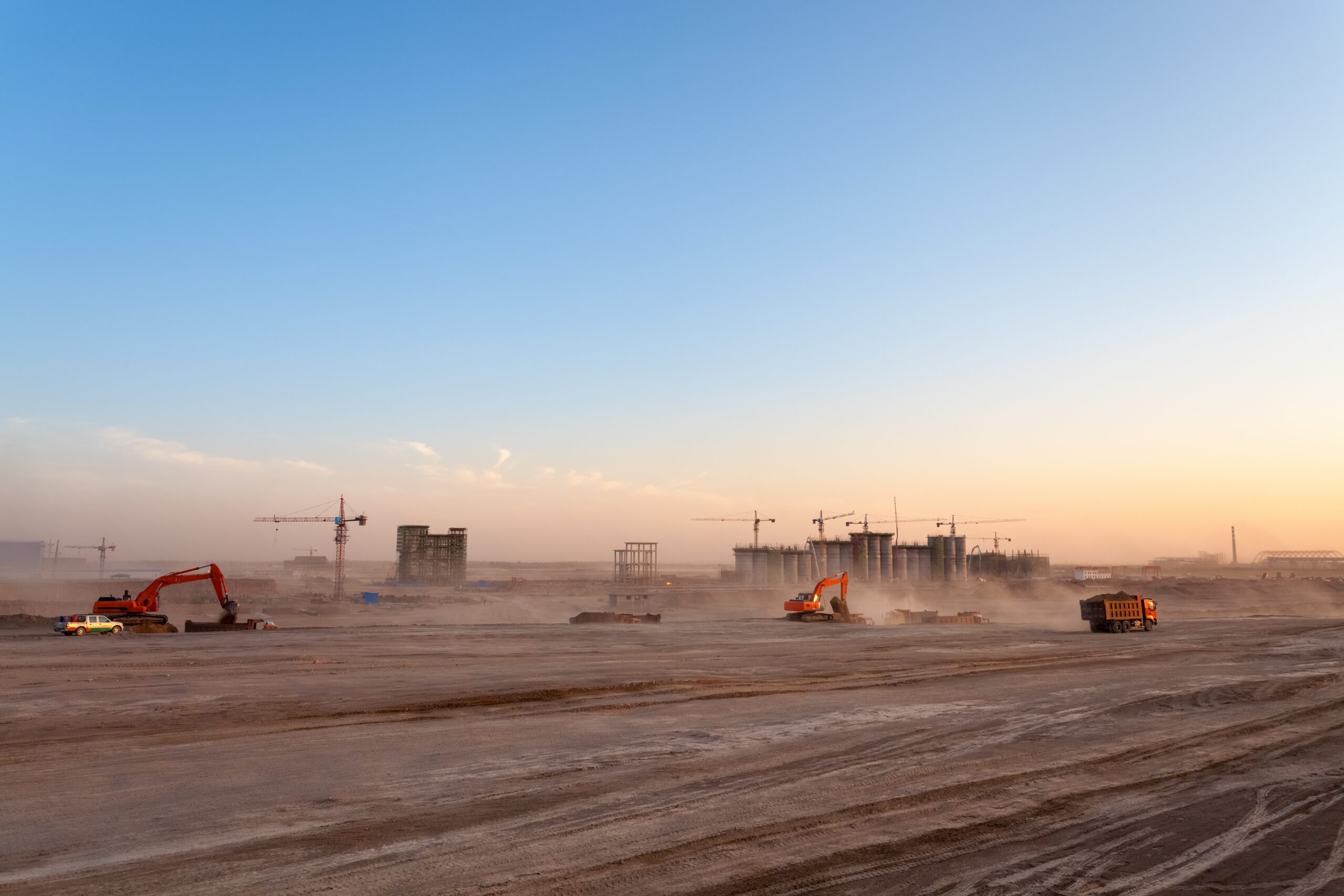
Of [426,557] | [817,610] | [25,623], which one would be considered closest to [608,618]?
[817,610]

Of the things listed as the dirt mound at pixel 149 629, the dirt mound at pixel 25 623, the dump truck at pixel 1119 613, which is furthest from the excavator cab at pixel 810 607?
the dirt mound at pixel 25 623

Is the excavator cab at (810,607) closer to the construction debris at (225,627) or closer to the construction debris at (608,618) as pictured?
the construction debris at (608,618)

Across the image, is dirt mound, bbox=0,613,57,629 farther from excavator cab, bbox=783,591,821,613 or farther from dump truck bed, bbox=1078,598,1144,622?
dump truck bed, bbox=1078,598,1144,622

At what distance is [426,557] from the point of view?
150250 mm

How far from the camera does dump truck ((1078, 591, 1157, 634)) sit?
4575cm

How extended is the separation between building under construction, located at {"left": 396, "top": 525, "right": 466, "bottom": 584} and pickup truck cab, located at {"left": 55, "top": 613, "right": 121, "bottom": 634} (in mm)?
110023

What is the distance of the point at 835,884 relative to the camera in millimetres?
8109

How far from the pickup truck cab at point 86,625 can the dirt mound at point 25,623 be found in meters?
7.37

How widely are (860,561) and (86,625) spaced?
14307 centimetres

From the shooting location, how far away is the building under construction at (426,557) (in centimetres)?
14950

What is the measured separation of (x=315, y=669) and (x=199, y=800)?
54.3ft

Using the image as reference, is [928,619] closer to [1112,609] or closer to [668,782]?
[1112,609]

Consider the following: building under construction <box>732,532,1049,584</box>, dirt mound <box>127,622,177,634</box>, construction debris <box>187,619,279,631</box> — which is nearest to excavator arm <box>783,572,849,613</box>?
construction debris <box>187,619,279,631</box>

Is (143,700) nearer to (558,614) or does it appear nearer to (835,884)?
(835,884)
